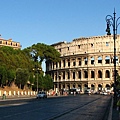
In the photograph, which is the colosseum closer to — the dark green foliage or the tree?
the dark green foliage

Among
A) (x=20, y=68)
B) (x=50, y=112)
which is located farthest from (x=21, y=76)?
(x=50, y=112)

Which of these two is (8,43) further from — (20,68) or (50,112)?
(50,112)

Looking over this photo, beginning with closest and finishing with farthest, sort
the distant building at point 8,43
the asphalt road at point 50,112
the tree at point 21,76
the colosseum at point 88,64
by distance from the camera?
the asphalt road at point 50,112 < the tree at point 21,76 < the colosseum at point 88,64 < the distant building at point 8,43

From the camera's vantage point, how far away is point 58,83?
132 m

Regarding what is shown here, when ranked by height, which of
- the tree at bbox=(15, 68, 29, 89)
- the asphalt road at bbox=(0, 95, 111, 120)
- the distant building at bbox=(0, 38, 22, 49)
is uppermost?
the distant building at bbox=(0, 38, 22, 49)

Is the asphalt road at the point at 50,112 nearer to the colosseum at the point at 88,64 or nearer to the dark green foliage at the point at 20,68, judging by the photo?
the dark green foliage at the point at 20,68

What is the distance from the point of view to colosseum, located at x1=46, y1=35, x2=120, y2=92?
120562mm

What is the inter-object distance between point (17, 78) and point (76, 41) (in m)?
49.2

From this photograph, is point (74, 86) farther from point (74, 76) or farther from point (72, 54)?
point (72, 54)

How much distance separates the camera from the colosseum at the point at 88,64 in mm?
120562

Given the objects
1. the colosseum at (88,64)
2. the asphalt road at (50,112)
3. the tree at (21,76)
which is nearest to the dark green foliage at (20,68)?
the tree at (21,76)

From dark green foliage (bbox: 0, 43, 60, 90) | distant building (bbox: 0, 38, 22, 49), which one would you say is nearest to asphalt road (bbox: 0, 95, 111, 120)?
dark green foliage (bbox: 0, 43, 60, 90)

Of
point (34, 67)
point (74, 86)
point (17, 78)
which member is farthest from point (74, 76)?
point (17, 78)

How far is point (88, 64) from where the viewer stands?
12444cm
